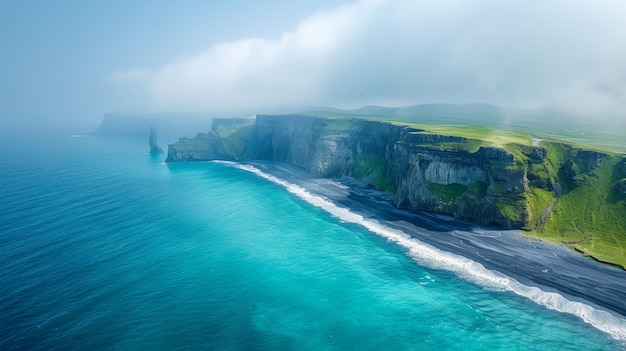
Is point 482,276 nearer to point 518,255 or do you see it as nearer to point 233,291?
point 518,255

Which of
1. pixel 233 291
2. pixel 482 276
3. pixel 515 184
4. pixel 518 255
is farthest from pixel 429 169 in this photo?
pixel 233 291

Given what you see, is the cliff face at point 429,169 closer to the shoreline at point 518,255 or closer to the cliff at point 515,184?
the cliff at point 515,184

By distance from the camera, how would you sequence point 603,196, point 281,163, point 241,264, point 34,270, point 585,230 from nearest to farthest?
point 34,270 → point 241,264 → point 585,230 → point 603,196 → point 281,163

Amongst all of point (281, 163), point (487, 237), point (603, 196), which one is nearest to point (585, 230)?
point (603, 196)

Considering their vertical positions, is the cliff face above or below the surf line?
above

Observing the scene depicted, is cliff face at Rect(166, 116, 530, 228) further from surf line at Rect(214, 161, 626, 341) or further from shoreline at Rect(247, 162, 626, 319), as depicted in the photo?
surf line at Rect(214, 161, 626, 341)

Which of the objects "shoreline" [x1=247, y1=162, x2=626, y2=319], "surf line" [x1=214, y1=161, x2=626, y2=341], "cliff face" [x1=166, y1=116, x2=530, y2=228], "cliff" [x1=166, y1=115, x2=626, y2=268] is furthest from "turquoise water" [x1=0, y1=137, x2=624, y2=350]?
"cliff" [x1=166, y1=115, x2=626, y2=268]

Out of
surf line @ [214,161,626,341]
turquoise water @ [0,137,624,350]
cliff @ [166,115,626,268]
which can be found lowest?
turquoise water @ [0,137,624,350]

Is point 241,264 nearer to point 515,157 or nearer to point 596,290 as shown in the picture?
point 596,290
